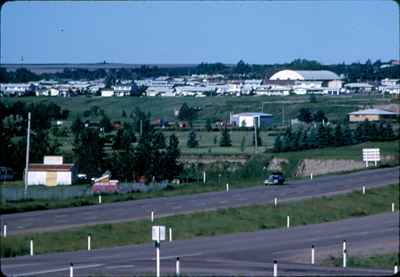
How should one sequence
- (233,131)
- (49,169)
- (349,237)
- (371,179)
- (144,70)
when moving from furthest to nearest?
(144,70) < (233,131) < (49,169) < (371,179) < (349,237)

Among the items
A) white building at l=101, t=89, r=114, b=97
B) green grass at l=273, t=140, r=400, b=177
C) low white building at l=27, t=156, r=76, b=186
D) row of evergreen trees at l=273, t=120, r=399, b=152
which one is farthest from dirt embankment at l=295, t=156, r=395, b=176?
white building at l=101, t=89, r=114, b=97

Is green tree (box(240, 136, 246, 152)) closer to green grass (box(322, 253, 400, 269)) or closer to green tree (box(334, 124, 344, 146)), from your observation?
green tree (box(334, 124, 344, 146))

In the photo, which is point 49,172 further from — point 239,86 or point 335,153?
point 239,86

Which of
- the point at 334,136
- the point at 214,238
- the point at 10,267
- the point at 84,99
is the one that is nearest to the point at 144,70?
the point at 84,99

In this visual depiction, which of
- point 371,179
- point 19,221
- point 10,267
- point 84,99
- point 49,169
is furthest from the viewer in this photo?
point 84,99

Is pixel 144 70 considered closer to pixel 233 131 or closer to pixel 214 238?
pixel 233 131

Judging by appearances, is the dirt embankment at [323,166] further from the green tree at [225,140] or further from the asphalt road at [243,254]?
the asphalt road at [243,254]
